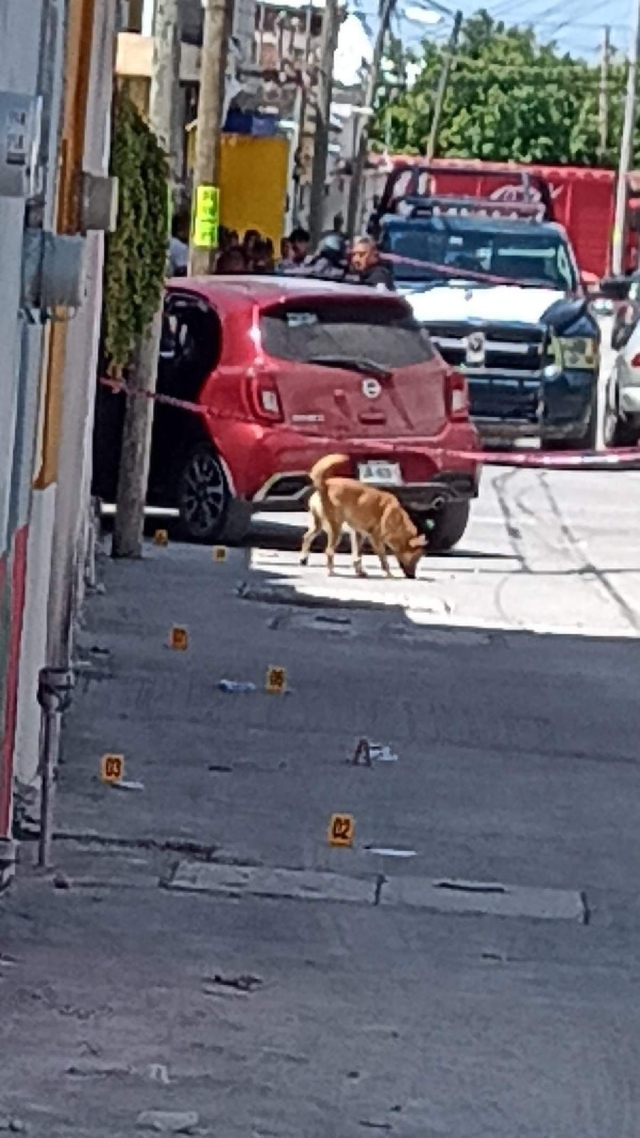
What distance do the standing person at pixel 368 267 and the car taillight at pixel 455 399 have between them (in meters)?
6.91

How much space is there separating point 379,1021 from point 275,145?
34031 millimetres

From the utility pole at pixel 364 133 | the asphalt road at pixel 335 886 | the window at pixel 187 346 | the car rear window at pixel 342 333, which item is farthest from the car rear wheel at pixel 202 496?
the utility pole at pixel 364 133

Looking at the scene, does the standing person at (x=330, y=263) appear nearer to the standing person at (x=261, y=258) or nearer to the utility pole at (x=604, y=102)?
the standing person at (x=261, y=258)

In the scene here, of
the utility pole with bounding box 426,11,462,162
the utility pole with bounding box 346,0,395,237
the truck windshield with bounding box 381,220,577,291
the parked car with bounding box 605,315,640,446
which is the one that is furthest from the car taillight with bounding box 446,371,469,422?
the utility pole with bounding box 426,11,462,162

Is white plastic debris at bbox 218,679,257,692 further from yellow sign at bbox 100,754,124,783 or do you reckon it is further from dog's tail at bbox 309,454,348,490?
dog's tail at bbox 309,454,348,490

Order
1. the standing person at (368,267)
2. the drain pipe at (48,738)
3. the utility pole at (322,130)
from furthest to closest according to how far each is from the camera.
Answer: the utility pole at (322,130)
the standing person at (368,267)
the drain pipe at (48,738)

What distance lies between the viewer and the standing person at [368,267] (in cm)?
2588

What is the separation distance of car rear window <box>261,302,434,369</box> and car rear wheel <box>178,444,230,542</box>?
31.7 inches

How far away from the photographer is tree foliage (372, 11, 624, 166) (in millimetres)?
87875

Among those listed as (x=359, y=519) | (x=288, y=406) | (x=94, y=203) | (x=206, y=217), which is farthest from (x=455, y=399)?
(x=94, y=203)

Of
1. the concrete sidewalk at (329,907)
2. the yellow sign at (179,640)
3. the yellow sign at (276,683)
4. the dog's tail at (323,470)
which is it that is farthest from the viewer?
the dog's tail at (323,470)

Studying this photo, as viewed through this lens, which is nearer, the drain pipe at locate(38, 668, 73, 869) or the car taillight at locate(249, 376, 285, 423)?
the drain pipe at locate(38, 668, 73, 869)

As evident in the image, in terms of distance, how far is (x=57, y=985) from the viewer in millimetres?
7562

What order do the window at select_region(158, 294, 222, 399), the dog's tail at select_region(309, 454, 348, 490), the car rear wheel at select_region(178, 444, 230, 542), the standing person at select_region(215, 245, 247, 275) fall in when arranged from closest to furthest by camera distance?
the dog's tail at select_region(309, 454, 348, 490), the car rear wheel at select_region(178, 444, 230, 542), the window at select_region(158, 294, 222, 399), the standing person at select_region(215, 245, 247, 275)
